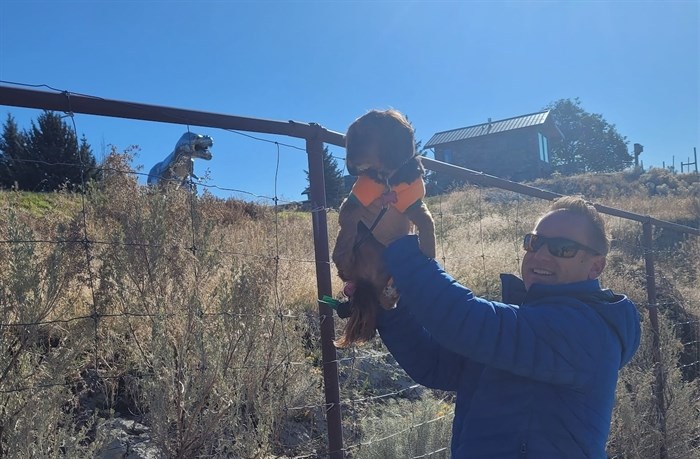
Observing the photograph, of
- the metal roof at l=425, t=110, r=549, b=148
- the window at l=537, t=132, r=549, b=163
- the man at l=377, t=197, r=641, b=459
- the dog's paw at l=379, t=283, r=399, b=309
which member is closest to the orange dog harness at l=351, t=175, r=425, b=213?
the man at l=377, t=197, r=641, b=459

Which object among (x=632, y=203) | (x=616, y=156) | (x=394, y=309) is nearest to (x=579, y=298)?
(x=394, y=309)

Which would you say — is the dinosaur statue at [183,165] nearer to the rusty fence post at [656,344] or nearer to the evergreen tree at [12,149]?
the rusty fence post at [656,344]

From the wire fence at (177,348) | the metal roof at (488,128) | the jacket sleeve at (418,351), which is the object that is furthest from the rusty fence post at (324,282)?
the metal roof at (488,128)

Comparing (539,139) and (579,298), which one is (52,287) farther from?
(539,139)

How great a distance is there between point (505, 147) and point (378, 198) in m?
32.8

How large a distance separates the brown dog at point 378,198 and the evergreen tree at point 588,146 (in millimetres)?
48189

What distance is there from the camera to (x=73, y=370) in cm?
250

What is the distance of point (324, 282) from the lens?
2.45 metres

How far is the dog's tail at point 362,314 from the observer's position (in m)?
1.66

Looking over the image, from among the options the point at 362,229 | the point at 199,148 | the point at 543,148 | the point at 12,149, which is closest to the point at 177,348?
the point at 362,229

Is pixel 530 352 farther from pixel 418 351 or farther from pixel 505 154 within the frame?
pixel 505 154

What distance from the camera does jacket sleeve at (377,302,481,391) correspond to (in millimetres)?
1812

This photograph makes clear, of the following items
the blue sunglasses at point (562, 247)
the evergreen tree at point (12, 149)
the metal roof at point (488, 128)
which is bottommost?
the blue sunglasses at point (562, 247)

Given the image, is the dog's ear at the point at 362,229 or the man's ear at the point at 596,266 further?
the man's ear at the point at 596,266
